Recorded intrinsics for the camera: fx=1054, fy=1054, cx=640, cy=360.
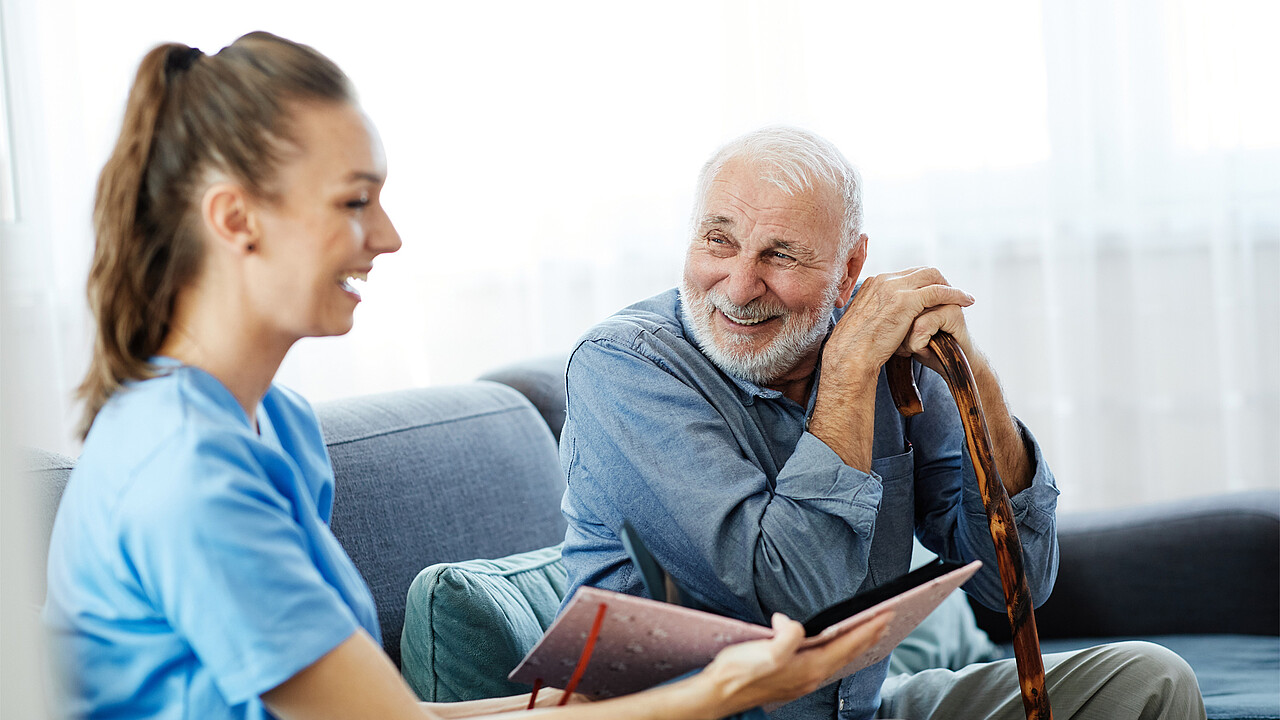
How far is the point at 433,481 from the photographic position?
5.08 feet

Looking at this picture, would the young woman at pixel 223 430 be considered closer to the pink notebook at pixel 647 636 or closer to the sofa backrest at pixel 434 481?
the pink notebook at pixel 647 636

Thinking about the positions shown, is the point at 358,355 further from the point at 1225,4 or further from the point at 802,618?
the point at 1225,4

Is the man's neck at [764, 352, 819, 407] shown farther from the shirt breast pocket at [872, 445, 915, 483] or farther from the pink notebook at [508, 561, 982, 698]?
the pink notebook at [508, 561, 982, 698]

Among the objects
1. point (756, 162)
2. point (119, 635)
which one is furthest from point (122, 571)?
point (756, 162)

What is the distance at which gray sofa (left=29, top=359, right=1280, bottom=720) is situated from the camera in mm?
1451

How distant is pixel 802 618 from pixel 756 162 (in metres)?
0.56

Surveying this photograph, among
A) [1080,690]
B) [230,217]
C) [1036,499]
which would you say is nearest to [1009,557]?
[1036,499]

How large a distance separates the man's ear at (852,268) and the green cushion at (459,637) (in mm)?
612

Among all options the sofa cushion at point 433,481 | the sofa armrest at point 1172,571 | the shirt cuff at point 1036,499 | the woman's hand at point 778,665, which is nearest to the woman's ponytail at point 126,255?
the woman's hand at point 778,665

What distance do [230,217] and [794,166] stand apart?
750mm

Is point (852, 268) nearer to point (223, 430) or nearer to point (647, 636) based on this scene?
point (647, 636)

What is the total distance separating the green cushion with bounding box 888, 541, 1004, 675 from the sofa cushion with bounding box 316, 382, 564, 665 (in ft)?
2.16

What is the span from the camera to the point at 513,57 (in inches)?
109

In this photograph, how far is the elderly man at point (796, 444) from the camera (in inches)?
45.8
